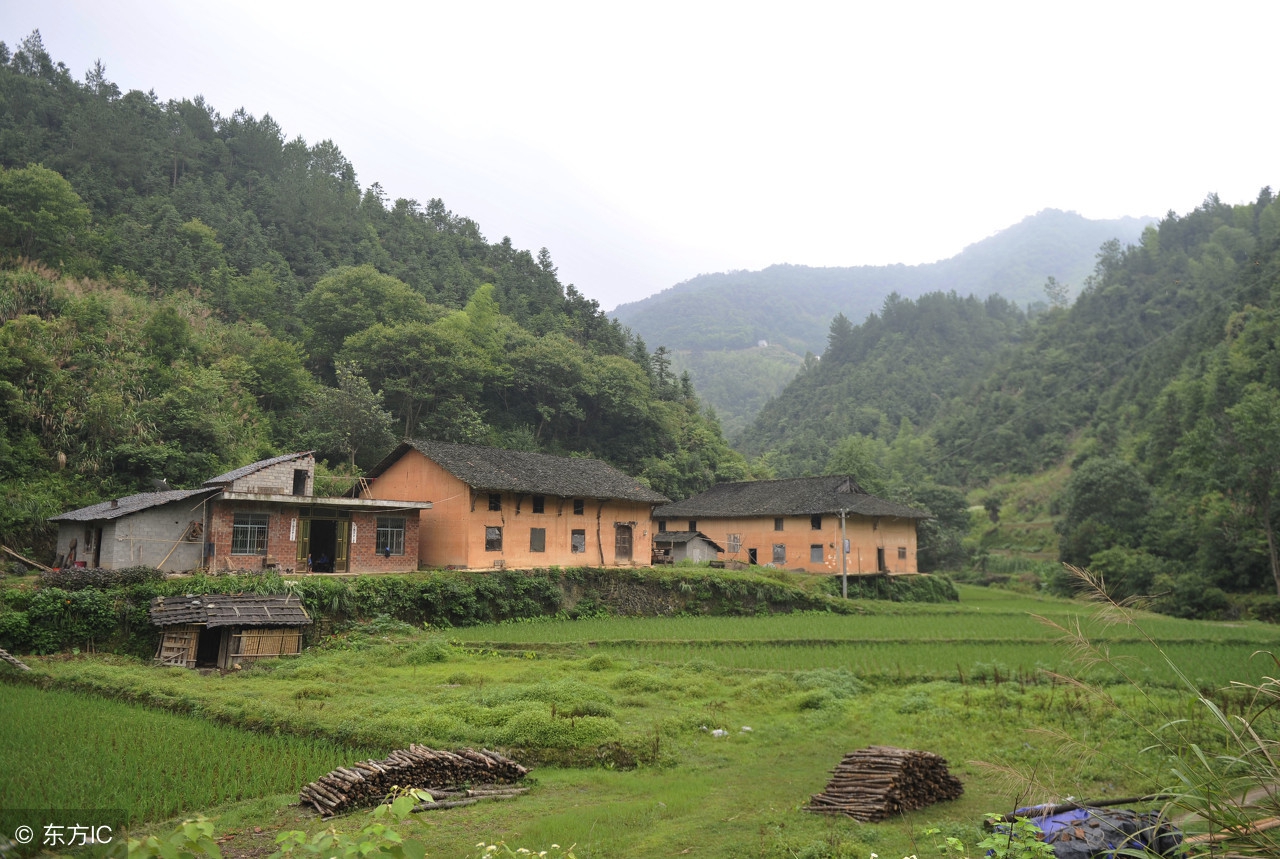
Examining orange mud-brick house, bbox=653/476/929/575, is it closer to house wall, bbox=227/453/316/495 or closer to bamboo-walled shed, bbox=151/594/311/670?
house wall, bbox=227/453/316/495

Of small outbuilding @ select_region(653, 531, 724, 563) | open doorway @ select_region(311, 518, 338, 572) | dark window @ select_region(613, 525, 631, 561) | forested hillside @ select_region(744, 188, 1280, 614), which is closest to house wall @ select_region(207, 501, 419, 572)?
open doorway @ select_region(311, 518, 338, 572)

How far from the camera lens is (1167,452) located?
53.5 metres

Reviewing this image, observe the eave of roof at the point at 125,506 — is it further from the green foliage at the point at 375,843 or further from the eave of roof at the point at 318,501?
the green foliage at the point at 375,843

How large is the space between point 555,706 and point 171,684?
801cm

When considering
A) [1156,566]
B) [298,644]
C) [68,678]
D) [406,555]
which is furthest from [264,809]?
[1156,566]

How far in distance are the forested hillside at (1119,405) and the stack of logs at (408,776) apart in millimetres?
35685

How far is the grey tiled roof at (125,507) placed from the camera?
22547mm

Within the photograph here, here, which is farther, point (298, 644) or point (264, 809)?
point (298, 644)

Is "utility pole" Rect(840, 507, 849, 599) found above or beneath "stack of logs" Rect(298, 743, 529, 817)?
above

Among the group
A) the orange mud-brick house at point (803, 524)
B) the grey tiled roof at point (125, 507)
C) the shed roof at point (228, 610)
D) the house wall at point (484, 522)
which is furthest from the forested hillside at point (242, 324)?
the shed roof at point (228, 610)

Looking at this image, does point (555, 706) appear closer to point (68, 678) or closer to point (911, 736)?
point (911, 736)

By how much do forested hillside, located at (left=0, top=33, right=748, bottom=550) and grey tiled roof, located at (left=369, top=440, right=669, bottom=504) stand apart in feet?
31.8

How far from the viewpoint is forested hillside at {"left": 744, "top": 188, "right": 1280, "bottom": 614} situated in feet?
124

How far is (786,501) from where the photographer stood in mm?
42188
